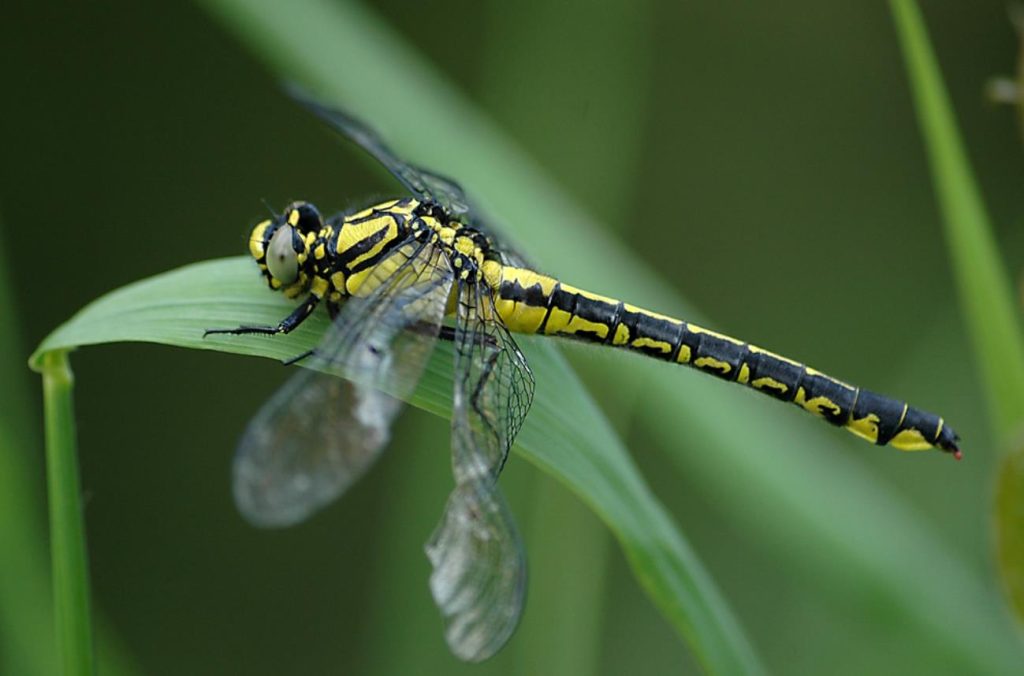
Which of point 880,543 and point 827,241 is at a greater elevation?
point 827,241

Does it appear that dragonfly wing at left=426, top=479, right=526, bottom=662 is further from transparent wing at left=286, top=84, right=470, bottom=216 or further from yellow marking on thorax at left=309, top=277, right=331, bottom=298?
transparent wing at left=286, top=84, right=470, bottom=216

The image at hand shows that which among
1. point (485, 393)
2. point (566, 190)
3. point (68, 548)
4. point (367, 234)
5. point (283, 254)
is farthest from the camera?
point (566, 190)

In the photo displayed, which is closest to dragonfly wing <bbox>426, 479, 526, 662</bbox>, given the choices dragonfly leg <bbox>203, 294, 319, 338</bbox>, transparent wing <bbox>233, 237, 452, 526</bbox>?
transparent wing <bbox>233, 237, 452, 526</bbox>

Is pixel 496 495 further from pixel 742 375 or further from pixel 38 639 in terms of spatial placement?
pixel 38 639

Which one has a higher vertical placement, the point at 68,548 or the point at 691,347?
the point at 691,347

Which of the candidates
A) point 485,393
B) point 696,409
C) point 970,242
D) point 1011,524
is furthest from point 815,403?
point 485,393

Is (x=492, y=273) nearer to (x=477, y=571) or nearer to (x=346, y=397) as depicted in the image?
(x=346, y=397)

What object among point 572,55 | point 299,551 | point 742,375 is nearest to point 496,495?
point 742,375

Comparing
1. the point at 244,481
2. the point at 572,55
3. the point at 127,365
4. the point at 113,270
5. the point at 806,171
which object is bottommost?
the point at 244,481
